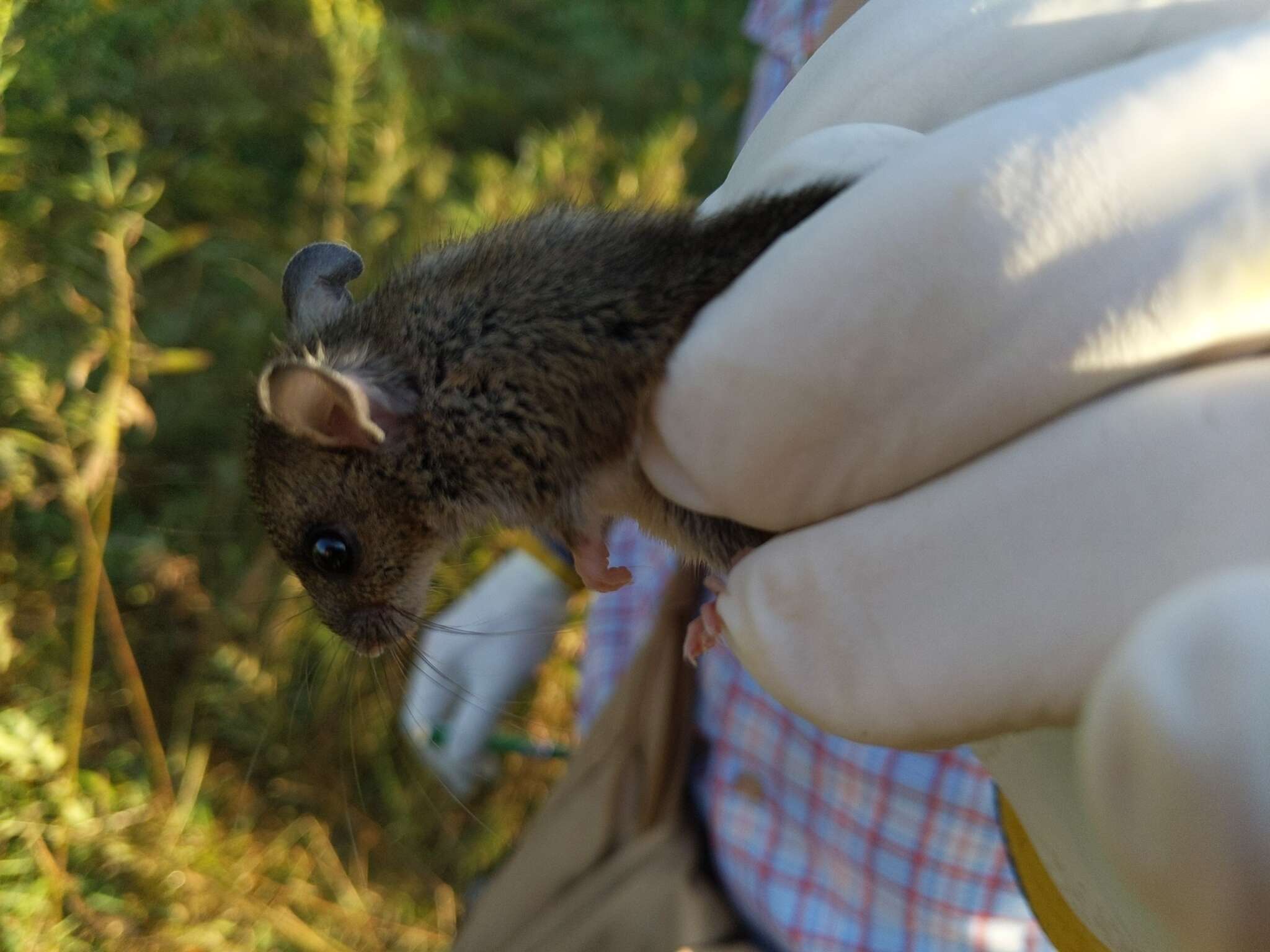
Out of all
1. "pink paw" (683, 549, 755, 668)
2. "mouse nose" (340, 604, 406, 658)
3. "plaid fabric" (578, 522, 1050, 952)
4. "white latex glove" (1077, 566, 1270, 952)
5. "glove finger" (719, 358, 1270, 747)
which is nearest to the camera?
"white latex glove" (1077, 566, 1270, 952)

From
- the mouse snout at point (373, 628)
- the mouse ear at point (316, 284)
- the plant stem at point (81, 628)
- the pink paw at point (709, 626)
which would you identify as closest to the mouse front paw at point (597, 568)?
the pink paw at point (709, 626)

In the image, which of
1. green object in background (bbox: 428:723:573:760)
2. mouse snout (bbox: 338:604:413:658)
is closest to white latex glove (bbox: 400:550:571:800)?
green object in background (bbox: 428:723:573:760)

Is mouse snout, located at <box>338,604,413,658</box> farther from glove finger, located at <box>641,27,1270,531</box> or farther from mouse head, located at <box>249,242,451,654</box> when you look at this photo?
glove finger, located at <box>641,27,1270,531</box>

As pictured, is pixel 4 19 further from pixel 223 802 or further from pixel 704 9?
pixel 704 9

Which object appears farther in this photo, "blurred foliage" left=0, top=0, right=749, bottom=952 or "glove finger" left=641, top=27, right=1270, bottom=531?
"blurred foliage" left=0, top=0, right=749, bottom=952

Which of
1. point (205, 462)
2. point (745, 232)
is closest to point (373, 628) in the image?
point (745, 232)

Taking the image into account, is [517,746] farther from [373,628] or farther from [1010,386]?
[1010,386]

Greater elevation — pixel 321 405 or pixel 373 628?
pixel 321 405
